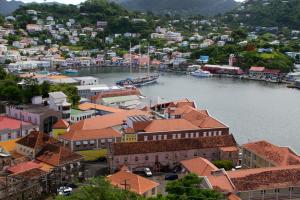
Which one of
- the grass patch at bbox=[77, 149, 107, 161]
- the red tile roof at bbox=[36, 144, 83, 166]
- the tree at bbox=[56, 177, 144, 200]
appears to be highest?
the tree at bbox=[56, 177, 144, 200]

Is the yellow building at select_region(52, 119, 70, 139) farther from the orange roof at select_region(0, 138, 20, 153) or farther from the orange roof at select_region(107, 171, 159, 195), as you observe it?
the orange roof at select_region(107, 171, 159, 195)

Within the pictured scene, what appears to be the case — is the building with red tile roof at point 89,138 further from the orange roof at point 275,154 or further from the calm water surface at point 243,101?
the calm water surface at point 243,101

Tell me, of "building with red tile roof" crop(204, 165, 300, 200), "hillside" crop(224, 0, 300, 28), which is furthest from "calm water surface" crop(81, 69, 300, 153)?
"hillside" crop(224, 0, 300, 28)

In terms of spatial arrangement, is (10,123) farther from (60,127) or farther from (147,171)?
(147,171)

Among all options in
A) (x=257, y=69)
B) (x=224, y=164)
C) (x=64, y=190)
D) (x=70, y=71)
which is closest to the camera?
(x=64, y=190)

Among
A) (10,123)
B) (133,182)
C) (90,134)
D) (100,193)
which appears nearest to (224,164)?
(133,182)

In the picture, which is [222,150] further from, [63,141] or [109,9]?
[109,9]
